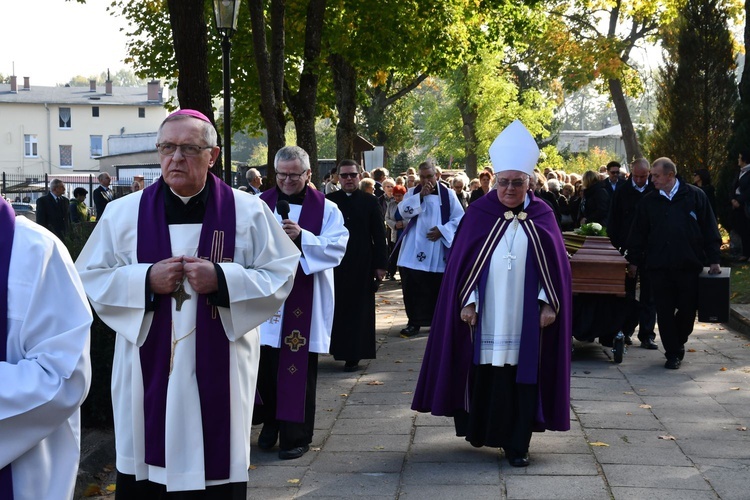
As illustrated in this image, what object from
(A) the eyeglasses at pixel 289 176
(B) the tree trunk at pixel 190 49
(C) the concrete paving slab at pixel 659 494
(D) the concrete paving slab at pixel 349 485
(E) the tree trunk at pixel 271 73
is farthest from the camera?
(E) the tree trunk at pixel 271 73

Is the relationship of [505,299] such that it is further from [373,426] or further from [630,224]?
[630,224]

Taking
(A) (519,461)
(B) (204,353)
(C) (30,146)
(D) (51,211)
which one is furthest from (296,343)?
(C) (30,146)

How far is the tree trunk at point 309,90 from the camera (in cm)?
1970

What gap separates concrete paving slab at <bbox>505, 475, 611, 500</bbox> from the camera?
6.47 metres

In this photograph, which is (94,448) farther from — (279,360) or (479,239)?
(479,239)

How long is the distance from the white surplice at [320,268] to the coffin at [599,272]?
4.00 m

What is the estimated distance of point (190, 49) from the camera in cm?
1343

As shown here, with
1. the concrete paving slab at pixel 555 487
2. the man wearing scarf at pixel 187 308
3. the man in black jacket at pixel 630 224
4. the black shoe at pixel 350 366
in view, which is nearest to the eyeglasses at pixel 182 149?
the man wearing scarf at pixel 187 308

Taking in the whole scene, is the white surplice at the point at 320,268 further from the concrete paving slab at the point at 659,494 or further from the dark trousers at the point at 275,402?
the concrete paving slab at the point at 659,494

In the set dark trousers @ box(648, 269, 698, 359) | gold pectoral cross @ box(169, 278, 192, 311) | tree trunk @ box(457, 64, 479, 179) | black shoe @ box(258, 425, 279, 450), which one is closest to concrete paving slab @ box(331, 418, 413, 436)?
black shoe @ box(258, 425, 279, 450)

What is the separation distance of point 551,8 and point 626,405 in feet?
93.9

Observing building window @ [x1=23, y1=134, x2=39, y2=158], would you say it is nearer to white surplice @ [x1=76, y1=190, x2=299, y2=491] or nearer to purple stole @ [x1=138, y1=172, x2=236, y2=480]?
white surplice @ [x1=76, y1=190, x2=299, y2=491]

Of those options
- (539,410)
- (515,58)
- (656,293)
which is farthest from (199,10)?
(515,58)

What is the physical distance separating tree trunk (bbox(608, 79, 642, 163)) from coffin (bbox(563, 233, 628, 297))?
79.0ft
